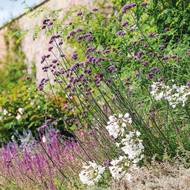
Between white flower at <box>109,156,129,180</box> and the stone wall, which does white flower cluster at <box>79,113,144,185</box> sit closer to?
white flower at <box>109,156,129,180</box>

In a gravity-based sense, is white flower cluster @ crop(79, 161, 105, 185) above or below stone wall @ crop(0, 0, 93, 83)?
below

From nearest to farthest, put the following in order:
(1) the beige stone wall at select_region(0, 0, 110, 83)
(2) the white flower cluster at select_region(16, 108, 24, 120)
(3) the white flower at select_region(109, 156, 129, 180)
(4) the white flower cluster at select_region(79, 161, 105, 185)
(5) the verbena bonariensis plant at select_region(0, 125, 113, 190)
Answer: (3) the white flower at select_region(109, 156, 129, 180), (4) the white flower cluster at select_region(79, 161, 105, 185), (5) the verbena bonariensis plant at select_region(0, 125, 113, 190), (2) the white flower cluster at select_region(16, 108, 24, 120), (1) the beige stone wall at select_region(0, 0, 110, 83)

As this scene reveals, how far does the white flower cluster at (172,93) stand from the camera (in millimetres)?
4098

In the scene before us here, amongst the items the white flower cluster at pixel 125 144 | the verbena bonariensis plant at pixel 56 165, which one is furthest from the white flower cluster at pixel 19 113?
the white flower cluster at pixel 125 144

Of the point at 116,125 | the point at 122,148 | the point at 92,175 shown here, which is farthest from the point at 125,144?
the point at 92,175

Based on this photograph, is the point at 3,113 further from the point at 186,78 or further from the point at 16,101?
the point at 186,78

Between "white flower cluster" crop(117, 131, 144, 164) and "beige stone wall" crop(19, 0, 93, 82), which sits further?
"beige stone wall" crop(19, 0, 93, 82)

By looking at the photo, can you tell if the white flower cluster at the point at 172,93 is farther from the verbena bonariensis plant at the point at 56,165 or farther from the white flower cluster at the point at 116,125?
the verbena bonariensis plant at the point at 56,165

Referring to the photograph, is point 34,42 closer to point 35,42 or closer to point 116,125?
point 35,42

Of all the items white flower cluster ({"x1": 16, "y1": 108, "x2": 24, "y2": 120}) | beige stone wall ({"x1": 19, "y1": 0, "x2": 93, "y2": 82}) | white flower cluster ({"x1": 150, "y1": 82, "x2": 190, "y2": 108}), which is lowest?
white flower cluster ({"x1": 150, "y1": 82, "x2": 190, "y2": 108})

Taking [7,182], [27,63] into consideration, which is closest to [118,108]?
[7,182]

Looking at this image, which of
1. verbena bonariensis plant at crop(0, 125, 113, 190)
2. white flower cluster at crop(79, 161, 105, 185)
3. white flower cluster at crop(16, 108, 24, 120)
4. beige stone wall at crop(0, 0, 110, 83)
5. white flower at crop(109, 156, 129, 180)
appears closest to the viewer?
white flower at crop(109, 156, 129, 180)

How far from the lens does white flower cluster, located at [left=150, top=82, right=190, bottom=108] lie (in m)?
4.10

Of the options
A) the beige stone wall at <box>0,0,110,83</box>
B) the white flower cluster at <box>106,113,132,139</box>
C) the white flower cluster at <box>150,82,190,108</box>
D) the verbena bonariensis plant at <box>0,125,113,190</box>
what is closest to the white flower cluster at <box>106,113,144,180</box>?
the white flower cluster at <box>106,113,132,139</box>
